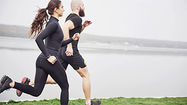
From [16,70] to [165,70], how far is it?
393 centimetres

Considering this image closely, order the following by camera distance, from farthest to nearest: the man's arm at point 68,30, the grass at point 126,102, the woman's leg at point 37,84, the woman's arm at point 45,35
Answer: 1. the grass at point 126,102
2. the man's arm at point 68,30
3. the woman's leg at point 37,84
4. the woman's arm at point 45,35

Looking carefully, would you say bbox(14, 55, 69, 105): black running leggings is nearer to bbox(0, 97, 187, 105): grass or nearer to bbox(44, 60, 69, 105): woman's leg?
Answer: bbox(44, 60, 69, 105): woman's leg

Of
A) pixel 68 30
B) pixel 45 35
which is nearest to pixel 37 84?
pixel 45 35

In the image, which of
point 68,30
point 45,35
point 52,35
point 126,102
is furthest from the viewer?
point 126,102

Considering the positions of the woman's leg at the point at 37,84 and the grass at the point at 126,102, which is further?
the grass at the point at 126,102

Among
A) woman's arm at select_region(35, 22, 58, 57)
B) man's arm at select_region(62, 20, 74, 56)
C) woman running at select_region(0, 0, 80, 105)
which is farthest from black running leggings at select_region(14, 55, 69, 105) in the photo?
man's arm at select_region(62, 20, 74, 56)

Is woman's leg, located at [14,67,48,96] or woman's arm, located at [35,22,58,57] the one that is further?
woman's leg, located at [14,67,48,96]

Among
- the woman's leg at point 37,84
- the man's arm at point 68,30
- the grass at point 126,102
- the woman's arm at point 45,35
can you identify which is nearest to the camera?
the woman's arm at point 45,35

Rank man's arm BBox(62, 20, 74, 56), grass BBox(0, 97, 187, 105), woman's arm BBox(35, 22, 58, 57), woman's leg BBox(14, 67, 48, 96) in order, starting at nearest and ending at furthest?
woman's arm BBox(35, 22, 58, 57), woman's leg BBox(14, 67, 48, 96), man's arm BBox(62, 20, 74, 56), grass BBox(0, 97, 187, 105)

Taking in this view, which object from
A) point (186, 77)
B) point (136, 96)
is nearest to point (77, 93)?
point (136, 96)

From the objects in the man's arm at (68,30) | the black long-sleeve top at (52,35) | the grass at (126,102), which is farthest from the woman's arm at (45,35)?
Result: the grass at (126,102)

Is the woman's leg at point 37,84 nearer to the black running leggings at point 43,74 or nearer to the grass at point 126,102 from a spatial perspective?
the black running leggings at point 43,74

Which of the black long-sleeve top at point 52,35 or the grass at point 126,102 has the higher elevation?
the black long-sleeve top at point 52,35

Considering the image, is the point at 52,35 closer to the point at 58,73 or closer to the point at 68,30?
the point at 58,73
